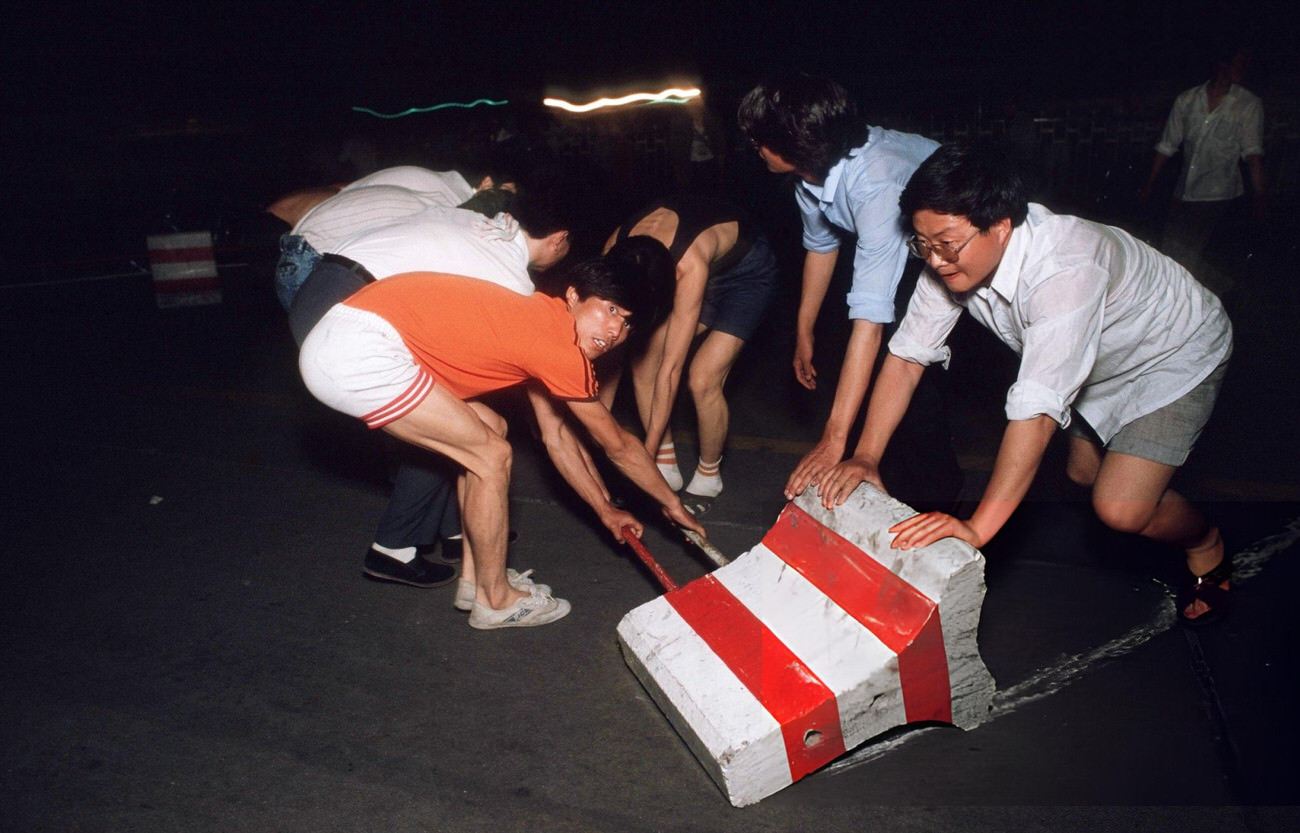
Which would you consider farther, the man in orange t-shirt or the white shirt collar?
the man in orange t-shirt

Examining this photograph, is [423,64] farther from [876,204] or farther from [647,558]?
[647,558]

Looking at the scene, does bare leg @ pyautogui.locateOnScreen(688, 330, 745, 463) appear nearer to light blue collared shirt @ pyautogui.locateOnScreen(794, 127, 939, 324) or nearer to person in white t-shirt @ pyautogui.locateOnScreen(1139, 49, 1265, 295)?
light blue collared shirt @ pyautogui.locateOnScreen(794, 127, 939, 324)

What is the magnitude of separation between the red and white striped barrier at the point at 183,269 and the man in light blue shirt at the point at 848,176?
7428mm

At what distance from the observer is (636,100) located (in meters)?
16.5

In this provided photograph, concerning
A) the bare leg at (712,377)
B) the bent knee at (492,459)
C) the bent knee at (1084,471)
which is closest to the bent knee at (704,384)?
the bare leg at (712,377)

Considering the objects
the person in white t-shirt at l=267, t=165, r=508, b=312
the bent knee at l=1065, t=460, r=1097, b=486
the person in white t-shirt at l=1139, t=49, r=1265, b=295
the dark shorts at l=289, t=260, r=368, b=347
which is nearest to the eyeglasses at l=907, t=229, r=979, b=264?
the bent knee at l=1065, t=460, r=1097, b=486

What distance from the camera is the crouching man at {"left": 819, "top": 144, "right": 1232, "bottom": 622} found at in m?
2.38

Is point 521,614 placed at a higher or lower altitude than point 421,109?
higher

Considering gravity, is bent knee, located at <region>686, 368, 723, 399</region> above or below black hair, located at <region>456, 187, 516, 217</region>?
below

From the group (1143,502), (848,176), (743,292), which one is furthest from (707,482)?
(1143,502)

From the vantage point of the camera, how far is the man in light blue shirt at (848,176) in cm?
312

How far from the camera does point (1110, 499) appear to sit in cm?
291

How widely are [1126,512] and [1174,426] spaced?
0.96 ft

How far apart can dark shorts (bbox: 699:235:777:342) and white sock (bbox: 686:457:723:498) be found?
0.64 meters
